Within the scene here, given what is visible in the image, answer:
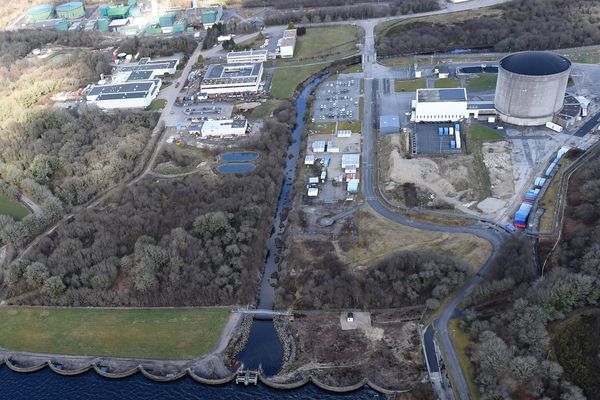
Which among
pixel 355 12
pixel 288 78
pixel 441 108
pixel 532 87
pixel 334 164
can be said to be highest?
pixel 532 87

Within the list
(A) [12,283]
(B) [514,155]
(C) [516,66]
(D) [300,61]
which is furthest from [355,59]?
(A) [12,283]

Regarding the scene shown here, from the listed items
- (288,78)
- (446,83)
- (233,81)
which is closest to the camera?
(446,83)

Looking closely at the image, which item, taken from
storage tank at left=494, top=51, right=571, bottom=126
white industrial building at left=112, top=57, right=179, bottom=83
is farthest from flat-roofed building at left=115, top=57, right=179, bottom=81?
storage tank at left=494, top=51, right=571, bottom=126

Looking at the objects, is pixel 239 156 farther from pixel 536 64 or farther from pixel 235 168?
pixel 536 64

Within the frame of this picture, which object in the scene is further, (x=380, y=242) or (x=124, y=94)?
(x=124, y=94)

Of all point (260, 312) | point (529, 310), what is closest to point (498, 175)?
point (529, 310)

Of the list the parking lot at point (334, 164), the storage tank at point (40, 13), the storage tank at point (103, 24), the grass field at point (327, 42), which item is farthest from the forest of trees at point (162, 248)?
the storage tank at point (40, 13)
